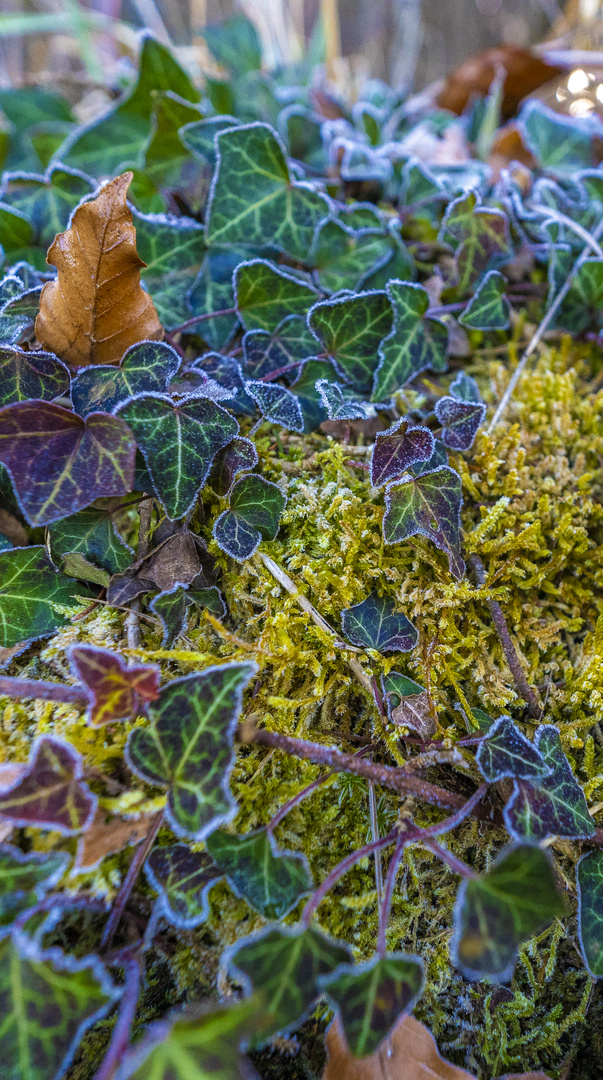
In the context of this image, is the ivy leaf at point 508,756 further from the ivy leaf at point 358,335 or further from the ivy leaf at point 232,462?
the ivy leaf at point 358,335

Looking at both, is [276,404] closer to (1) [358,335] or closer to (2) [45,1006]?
(1) [358,335]

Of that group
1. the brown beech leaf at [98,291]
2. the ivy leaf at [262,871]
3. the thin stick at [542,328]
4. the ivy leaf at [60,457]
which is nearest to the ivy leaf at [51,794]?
the ivy leaf at [262,871]

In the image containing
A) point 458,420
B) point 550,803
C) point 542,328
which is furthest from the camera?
point 542,328

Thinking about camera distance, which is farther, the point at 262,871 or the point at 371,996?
the point at 262,871

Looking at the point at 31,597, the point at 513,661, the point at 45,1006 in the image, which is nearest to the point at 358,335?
the point at 513,661

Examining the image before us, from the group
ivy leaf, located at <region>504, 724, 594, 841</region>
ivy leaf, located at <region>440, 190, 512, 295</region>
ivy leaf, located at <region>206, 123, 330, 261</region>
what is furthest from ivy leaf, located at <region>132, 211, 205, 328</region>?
ivy leaf, located at <region>504, 724, 594, 841</region>

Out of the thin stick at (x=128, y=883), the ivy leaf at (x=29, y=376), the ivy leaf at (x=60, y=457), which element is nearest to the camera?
the thin stick at (x=128, y=883)
